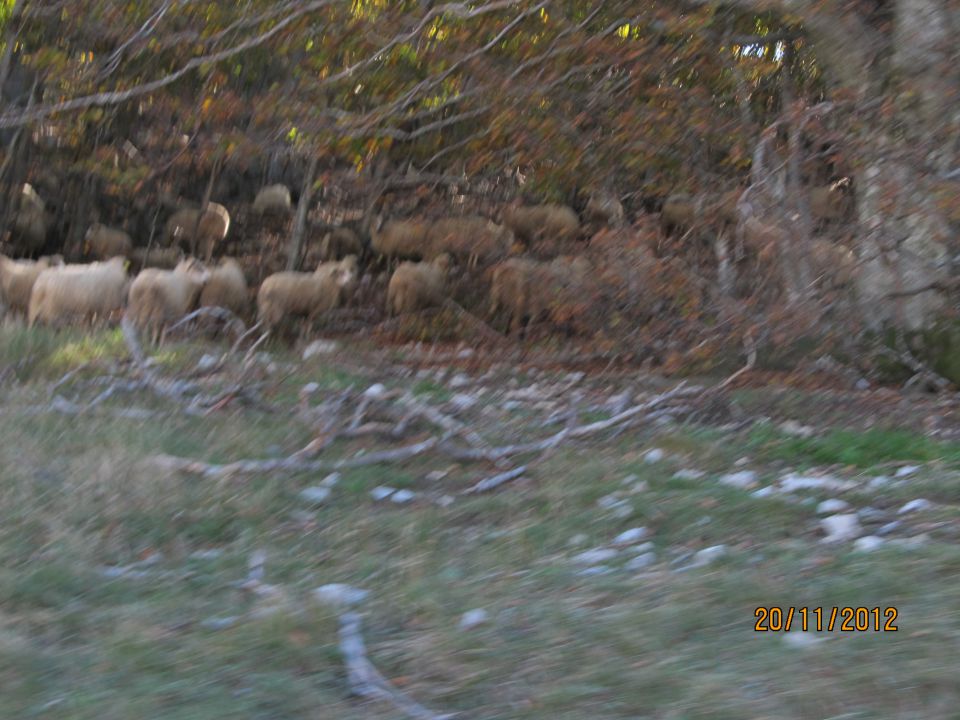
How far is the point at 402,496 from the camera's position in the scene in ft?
19.9

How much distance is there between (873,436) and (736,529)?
220 cm

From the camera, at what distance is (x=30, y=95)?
12.6 metres

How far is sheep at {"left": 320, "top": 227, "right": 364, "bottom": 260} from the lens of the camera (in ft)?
54.3

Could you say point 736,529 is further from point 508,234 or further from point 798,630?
point 508,234

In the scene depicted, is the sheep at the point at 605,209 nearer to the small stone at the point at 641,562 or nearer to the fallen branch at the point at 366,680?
the small stone at the point at 641,562

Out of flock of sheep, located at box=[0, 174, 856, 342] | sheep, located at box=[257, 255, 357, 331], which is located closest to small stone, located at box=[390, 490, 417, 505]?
flock of sheep, located at box=[0, 174, 856, 342]

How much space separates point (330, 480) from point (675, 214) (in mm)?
7956

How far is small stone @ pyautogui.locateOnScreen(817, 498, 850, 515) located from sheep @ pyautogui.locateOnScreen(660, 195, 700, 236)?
7080 mm

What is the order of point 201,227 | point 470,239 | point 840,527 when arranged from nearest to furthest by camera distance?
point 840,527
point 470,239
point 201,227

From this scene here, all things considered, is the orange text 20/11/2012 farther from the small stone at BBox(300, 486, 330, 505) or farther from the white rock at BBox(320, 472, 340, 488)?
the white rock at BBox(320, 472, 340, 488)

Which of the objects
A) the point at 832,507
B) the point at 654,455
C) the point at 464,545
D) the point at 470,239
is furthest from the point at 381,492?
the point at 470,239

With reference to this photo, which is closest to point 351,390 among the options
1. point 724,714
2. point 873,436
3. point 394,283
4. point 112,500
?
point 112,500

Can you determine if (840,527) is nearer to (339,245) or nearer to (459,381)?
(459,381)

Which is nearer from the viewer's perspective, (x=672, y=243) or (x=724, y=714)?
(x=724, y=714)
